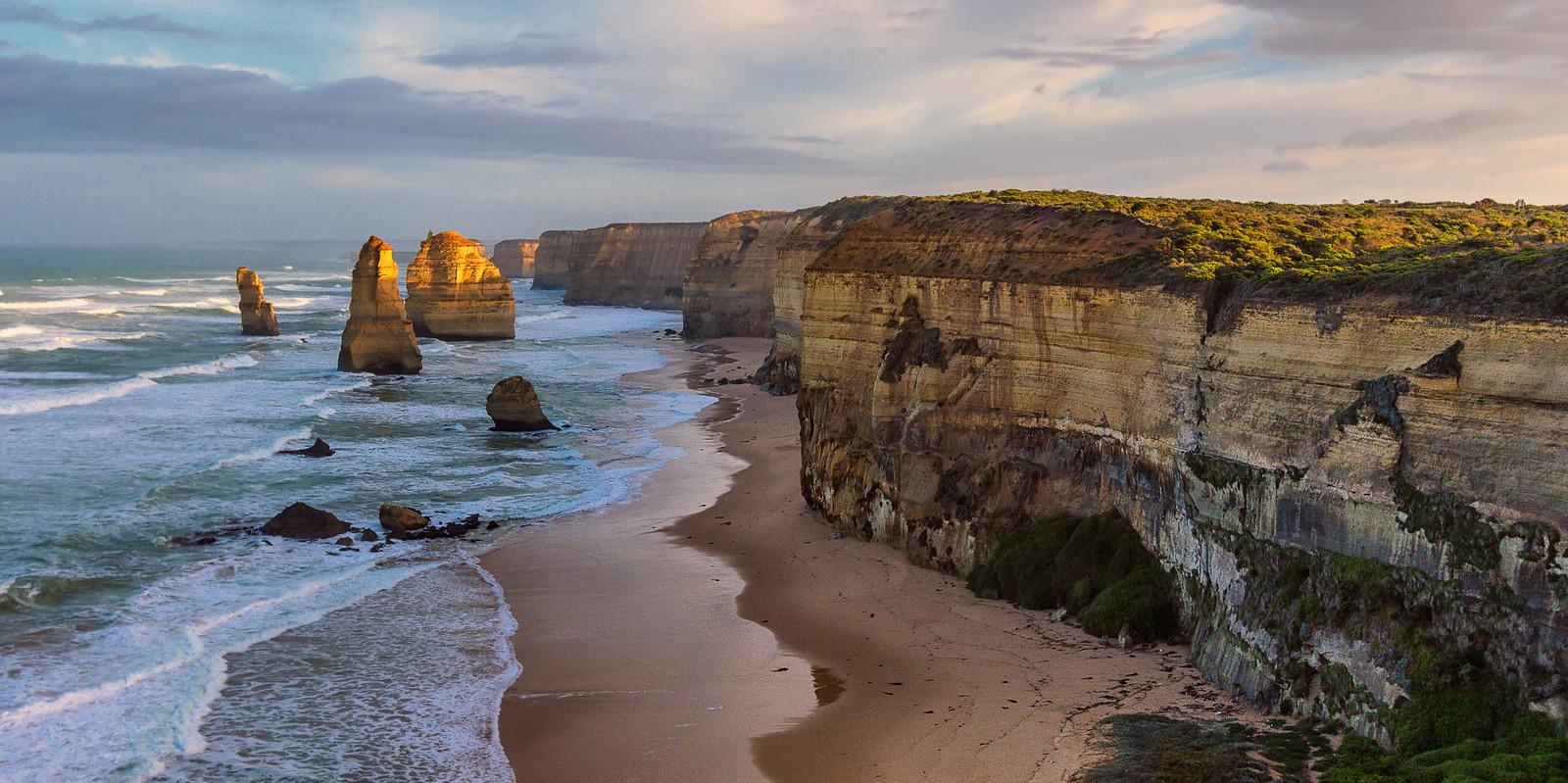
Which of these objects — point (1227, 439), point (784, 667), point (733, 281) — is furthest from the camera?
point (733, 281)

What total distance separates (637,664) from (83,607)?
419 inches

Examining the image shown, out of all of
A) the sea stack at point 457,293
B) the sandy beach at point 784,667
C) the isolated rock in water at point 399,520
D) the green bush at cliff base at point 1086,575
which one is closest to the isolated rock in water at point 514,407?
the isolated rock in water at point 399,520

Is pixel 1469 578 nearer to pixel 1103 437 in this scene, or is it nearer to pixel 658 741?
pixel 1103 437

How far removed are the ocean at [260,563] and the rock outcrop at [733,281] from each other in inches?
856

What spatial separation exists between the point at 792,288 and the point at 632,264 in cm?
8004

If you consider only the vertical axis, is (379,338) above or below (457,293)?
below

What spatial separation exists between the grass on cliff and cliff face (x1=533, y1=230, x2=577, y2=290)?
430 ft

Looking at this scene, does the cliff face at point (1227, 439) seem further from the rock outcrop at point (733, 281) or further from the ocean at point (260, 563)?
the rock outcrop at point (733, 281)

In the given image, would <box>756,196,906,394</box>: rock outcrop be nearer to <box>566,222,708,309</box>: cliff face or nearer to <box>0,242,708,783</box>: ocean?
<box>0,242,708,783</box>: ocean

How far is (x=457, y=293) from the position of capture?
80750 millimetres

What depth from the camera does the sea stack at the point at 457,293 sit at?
78.1 metres

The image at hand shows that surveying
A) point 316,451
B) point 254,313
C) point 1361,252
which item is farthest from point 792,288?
point 254,313

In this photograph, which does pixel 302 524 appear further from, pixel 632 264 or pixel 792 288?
pixel 632 264

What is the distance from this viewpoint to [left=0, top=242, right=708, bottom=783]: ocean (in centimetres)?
1758
